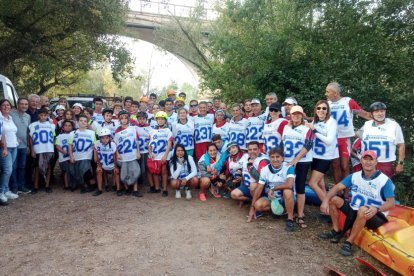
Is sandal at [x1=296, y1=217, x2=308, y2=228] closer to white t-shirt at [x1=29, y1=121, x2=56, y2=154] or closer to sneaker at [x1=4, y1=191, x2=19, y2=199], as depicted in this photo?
white t-shirt at [x1=29, y1=121, x2=56, y2=154]

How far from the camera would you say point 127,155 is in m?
6.95

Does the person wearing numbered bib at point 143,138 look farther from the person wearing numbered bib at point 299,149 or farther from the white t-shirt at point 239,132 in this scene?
the person wearing numbered bib at point 299,149

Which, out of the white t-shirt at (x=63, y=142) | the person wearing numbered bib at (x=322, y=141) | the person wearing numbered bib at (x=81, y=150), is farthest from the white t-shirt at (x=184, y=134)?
the person wearing numbered bib at (x=322, y=141)

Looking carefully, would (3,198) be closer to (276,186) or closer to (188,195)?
(188,195)

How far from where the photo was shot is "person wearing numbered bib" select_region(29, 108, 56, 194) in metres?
6.89

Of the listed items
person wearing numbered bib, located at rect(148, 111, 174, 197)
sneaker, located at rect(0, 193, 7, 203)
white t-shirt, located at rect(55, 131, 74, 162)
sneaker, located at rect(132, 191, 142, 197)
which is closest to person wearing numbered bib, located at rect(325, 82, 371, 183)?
person wearing numbered bib, located at rect(148, 111, 174, 197)

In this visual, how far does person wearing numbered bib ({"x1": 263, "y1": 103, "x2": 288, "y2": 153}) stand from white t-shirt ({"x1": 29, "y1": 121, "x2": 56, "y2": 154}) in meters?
4.50

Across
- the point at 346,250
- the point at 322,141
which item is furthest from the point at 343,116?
the point at 346,250

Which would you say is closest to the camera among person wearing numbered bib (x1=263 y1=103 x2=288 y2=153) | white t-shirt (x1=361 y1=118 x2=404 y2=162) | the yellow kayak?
the yellow kayak

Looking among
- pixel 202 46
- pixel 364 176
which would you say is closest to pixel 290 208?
pixel 364 176

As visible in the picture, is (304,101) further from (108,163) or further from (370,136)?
(108,163)

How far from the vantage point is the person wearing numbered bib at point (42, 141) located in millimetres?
6891

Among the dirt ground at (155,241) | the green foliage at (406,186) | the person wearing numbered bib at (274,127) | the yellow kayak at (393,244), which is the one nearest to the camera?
the yellow kayak at (393,244)

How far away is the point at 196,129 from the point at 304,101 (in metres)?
3.59
